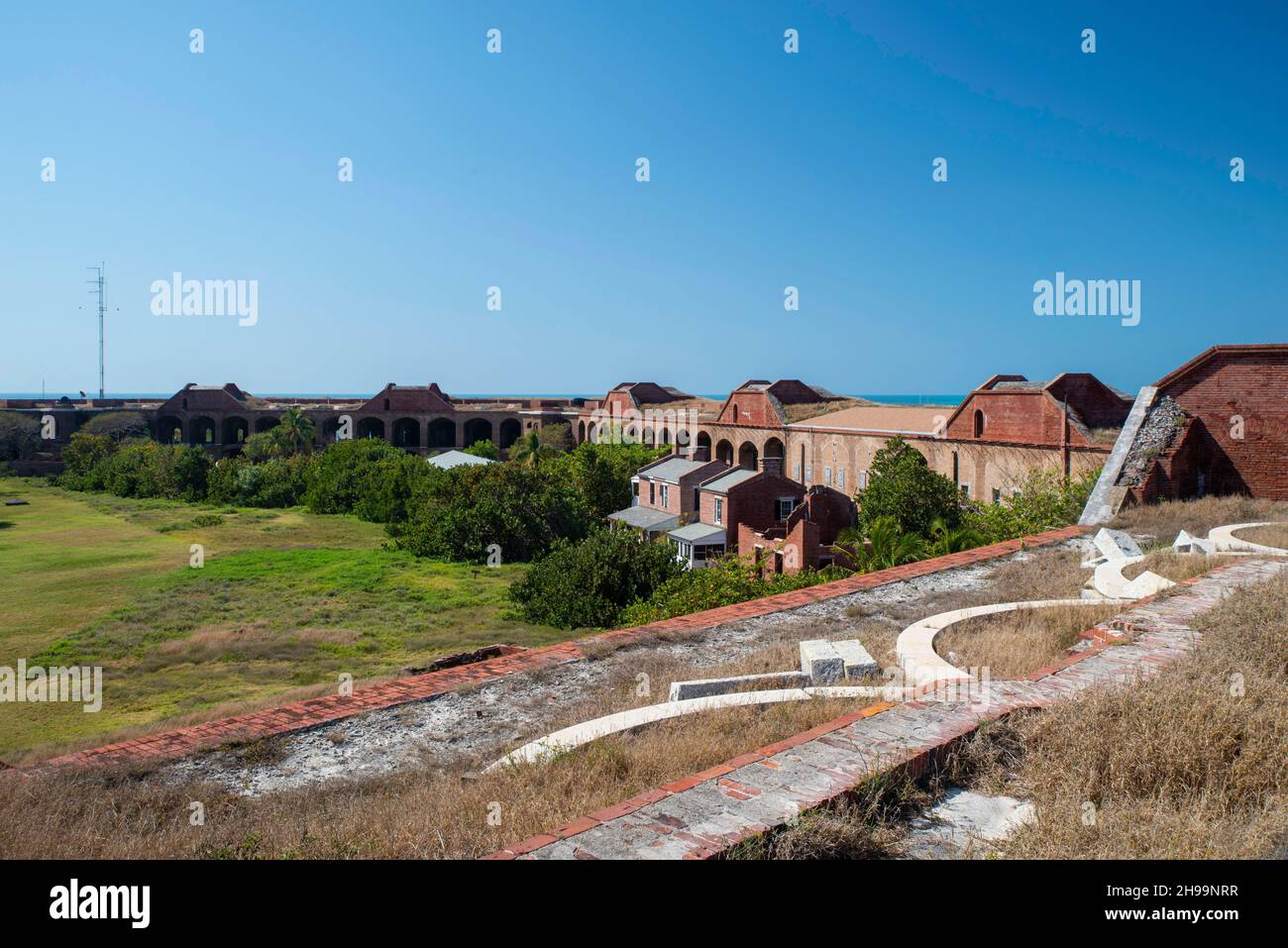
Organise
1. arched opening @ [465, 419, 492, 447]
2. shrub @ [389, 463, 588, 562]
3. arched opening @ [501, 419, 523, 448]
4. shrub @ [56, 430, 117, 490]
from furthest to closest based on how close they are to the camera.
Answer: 1. arched opening @ [501, 419, 523, 448]
2. arched opening @ [465, 419, 492, 447]
3. shrub @ [56, 430, 117, 490]
4. shrub @ [389, 463, 588, 562]

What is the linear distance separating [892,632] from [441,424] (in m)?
61.6

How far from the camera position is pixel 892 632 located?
8.84m

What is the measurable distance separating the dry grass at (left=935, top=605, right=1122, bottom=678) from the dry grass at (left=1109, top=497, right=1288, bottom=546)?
19.1ft

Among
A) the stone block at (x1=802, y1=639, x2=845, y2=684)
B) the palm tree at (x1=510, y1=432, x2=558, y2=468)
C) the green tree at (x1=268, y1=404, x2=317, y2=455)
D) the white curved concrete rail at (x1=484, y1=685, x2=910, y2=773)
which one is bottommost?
the white curved concrete rail at (x1=484, y1=685, x2=910, y2=773)

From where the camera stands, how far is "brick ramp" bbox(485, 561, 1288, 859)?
3957mm

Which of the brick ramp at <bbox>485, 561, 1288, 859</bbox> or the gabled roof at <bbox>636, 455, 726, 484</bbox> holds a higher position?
the gabled roof at <bbox>636, 455, 726, 484</bbox>

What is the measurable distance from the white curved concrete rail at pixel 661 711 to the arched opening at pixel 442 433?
62.4 metres

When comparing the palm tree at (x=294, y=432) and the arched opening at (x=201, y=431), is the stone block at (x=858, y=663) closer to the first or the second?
the palm tree at (x=294, y=432)

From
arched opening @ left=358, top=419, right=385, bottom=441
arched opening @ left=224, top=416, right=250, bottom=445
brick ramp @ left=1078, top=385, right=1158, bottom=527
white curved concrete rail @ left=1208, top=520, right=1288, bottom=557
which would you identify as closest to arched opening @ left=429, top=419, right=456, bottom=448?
arched opening @ left=358, top=419, right=385, bottom=441

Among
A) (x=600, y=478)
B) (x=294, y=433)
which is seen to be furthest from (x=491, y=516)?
(x=294, y=433)

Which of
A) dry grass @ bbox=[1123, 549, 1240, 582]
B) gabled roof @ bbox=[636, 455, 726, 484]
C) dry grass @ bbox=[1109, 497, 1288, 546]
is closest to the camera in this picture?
dry grass @ bbox=[1123, 549, 1240, 582]

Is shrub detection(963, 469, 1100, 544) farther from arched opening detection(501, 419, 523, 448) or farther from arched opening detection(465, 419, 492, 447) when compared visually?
arched opening detection(465, 419, 492, 447)

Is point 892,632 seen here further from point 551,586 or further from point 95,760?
point 551,586
